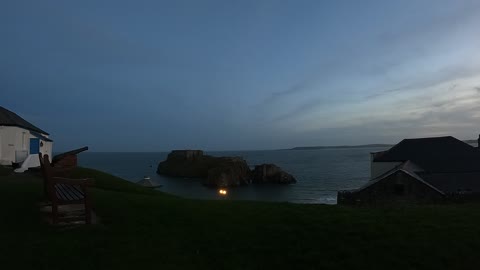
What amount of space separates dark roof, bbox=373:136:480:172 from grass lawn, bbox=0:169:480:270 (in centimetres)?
3377

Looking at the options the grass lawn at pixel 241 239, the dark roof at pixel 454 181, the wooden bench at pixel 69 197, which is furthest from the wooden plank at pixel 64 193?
the dark roof at pixel 454 181

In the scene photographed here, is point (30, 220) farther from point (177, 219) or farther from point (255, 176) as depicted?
point (255, 176)

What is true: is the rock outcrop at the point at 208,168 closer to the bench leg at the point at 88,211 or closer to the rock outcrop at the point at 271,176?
the rock outcrop at the point at 271,176

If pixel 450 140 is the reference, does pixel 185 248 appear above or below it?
below

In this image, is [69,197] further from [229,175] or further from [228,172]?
[228,172]

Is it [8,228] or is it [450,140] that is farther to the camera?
[450,140]

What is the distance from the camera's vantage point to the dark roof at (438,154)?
4097 centimetres

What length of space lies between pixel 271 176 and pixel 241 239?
9345 centimetres

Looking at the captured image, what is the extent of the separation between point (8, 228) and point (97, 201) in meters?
3.32

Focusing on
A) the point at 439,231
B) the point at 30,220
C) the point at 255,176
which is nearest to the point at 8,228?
the point at 30,220

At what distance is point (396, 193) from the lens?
1435 inches

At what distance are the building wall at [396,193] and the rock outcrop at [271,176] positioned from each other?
60.3 m

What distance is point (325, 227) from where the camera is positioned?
927 cm

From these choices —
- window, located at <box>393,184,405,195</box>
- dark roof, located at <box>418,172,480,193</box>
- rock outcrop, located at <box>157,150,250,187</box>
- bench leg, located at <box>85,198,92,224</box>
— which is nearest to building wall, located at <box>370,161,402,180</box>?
dark roof, located at <box>418,172,480,193</box>
